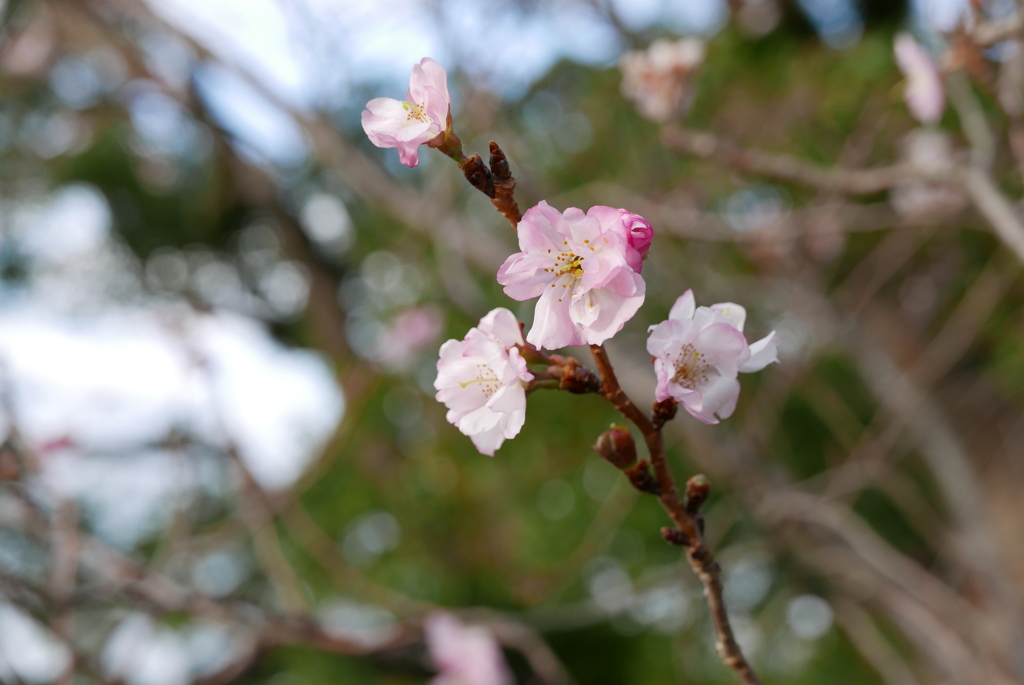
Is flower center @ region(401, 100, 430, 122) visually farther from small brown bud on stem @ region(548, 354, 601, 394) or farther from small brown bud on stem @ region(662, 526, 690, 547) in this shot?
small brown bud on stem @ region(662, 526, 690, 547)

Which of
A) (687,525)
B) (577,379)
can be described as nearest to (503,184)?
(577,379)

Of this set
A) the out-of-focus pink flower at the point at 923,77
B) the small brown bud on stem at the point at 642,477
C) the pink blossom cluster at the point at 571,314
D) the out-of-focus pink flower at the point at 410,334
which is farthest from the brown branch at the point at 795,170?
the out-of-focus pink flower at the point at 410,334

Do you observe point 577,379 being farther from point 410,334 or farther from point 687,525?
point 410,334

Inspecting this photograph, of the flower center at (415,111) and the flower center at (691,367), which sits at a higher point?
the flower center at (415,111)

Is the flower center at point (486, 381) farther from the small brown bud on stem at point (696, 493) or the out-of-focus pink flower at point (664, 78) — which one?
the out-of-focus pink flower at point (664, 78)

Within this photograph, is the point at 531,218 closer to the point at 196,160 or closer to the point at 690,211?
the point at 690,211

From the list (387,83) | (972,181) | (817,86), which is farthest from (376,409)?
(972,181)

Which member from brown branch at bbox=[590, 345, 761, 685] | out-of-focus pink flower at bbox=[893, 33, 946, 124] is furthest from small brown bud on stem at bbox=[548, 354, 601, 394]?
out-of-focus pink flower at bbox=[893, 33, 946, 124]

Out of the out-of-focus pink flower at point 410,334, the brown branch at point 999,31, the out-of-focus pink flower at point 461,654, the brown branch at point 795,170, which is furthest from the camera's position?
the out-of-focus pink flower at point 410,334
